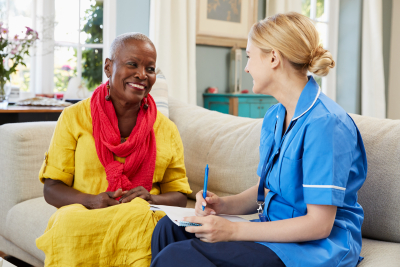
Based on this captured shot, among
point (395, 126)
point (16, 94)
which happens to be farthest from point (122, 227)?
point (16, 94)

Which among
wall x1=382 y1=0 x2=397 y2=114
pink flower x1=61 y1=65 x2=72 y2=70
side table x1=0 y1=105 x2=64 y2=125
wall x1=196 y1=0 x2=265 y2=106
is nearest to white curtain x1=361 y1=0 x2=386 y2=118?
wall x1=382 y1=0 x2=397 y2=114

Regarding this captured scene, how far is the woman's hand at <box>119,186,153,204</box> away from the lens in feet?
4.32

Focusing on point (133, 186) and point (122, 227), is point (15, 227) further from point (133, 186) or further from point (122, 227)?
point (122, 227)

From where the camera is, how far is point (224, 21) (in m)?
4.20

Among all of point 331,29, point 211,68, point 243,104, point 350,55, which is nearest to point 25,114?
point 243,104

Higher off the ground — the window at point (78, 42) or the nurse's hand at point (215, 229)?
the window at point (78, 42)

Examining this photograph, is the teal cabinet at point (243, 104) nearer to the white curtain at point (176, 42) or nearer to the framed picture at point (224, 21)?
the white curtain at point (176, 42)

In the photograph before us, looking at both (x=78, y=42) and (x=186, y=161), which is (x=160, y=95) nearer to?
(x=186, y=161)

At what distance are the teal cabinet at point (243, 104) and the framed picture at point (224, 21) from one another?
2.09ft

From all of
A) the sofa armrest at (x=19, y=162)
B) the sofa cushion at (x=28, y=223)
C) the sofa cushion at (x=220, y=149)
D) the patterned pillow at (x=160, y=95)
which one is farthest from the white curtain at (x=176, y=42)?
the sofa cushion at (x=28, y=223)

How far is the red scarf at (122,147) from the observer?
140cm

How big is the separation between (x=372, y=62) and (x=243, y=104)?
2.56m

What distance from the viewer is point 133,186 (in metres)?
1.43

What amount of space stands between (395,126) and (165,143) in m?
0.82
